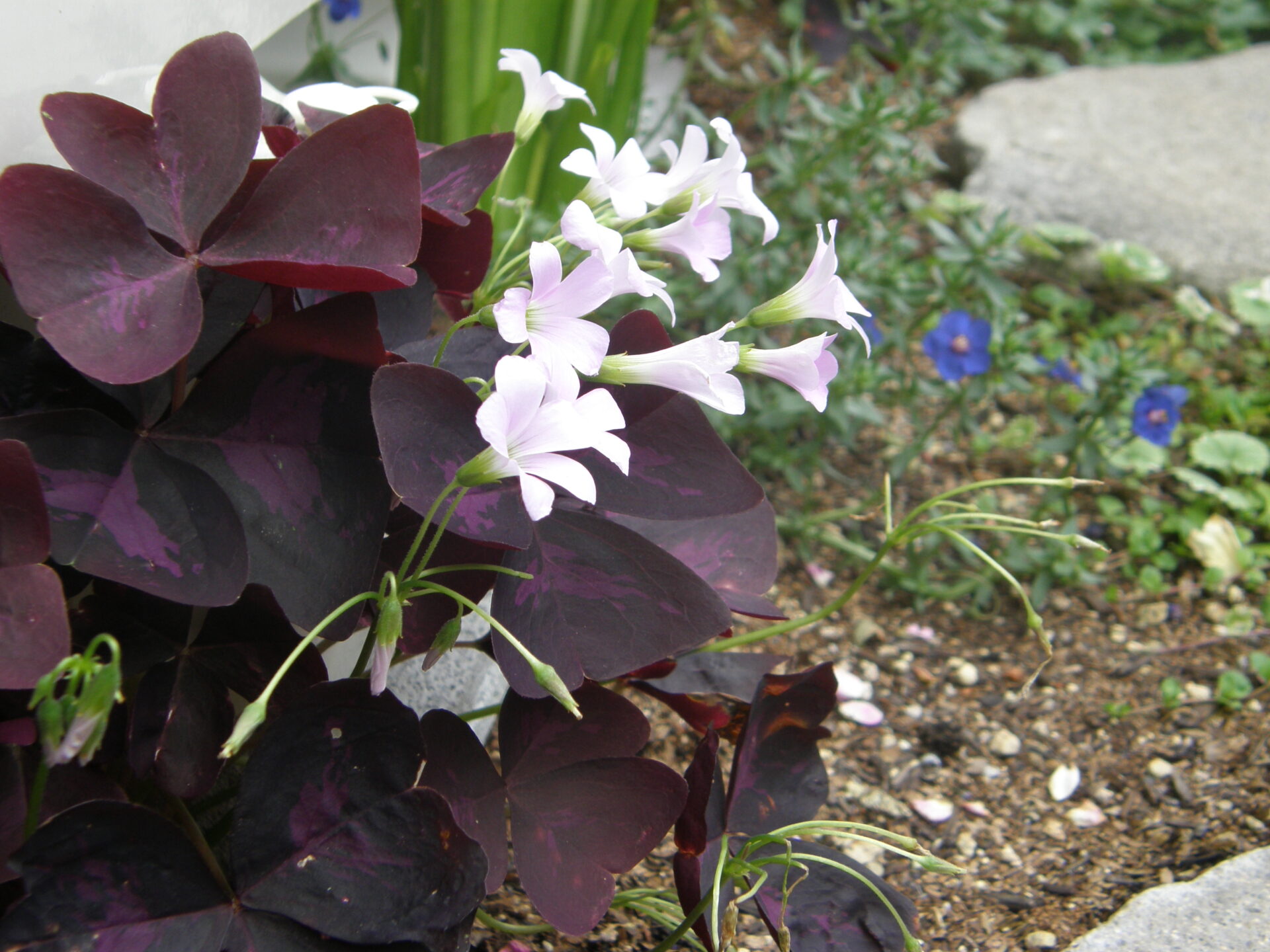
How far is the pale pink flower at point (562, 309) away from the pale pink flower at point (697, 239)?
17 centimetres

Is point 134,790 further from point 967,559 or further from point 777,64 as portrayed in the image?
point 777,64

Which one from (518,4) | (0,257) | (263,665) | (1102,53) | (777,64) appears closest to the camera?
(0,257)

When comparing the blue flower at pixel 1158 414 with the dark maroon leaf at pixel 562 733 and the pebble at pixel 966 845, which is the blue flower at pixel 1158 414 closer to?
the pebble at pixel 966 845

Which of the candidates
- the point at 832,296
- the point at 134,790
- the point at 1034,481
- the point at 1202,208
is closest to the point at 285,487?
the point at 134,790

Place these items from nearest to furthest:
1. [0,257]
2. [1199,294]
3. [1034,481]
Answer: [0,257], [1034,481], [1199,294]

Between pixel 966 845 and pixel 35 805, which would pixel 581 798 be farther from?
pixel 966 845

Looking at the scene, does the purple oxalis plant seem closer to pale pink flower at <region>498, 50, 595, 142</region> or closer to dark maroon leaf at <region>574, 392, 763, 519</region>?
dark maroon leaf at <region>574, 392, 763, 519</region>

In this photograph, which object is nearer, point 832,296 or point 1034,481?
point 832,296

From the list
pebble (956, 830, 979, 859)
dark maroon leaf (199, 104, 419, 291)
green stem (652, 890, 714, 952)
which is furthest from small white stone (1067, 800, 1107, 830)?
dark maroon leaf (199, 104, 419, 291)

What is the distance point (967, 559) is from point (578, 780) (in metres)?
1.14

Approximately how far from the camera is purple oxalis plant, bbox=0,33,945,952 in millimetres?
673

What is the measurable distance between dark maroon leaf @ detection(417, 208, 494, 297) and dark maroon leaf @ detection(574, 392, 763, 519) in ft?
0.66

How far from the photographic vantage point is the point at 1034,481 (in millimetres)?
989

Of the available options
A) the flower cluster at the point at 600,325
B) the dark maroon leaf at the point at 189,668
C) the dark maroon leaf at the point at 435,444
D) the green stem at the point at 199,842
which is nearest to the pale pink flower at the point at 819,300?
the flower cluster at the point at 600,325
